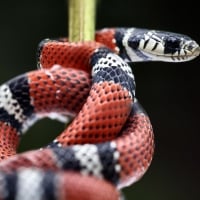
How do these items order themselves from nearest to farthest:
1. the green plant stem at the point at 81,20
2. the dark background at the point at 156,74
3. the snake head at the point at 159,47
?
the green plant stem at the point at 81,20 → the snake head at the point at 159,47 → the dark background at the point at 156,74

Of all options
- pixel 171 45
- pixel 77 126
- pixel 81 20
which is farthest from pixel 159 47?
pixel 77 126

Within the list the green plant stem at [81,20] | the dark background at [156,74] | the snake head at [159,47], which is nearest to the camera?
the green plant stem at [81,20]

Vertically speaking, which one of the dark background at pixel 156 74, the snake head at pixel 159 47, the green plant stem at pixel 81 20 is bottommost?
the dark background at pixel 156 74

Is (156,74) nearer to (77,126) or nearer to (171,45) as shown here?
(171,45)

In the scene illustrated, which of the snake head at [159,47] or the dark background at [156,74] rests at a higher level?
the snake head at [159,47]

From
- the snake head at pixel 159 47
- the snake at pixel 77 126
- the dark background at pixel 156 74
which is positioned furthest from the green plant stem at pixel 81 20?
the dark background at pixel 156 74

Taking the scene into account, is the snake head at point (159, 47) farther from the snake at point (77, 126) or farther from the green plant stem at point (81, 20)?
the green plant stem at point (81, 20)

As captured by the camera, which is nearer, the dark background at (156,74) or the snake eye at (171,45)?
the snake eye at (171,45)

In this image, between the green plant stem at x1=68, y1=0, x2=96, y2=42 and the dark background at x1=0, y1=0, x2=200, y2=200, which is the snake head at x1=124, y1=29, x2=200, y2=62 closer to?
the green plant stem at x1=68, y1=0, x2=96, y2=42

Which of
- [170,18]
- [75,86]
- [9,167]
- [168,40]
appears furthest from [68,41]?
[170,18]
